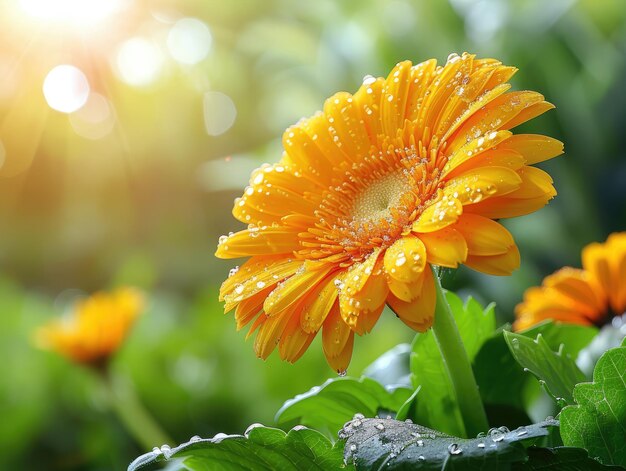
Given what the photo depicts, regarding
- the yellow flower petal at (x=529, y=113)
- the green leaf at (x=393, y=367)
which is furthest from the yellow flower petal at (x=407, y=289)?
the green leaf at (x=393, y=367)

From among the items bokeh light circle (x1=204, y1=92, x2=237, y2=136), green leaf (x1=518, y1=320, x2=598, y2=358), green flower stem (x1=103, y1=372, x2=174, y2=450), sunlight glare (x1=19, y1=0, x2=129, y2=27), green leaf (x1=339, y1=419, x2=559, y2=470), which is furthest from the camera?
bokeh light circle (x1=204, y1=92, x2=237, y2=136)

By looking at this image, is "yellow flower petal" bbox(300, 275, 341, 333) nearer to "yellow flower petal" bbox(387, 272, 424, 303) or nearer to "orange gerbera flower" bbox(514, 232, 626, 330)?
"yellow flower petal" bbox(387, 272, 424, 303)

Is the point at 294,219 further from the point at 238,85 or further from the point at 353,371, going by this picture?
the point at 238,85

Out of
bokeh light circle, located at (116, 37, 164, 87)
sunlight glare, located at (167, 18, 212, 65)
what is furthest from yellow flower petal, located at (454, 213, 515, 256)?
sunlight glare, located at (167, 18, 212, 65)

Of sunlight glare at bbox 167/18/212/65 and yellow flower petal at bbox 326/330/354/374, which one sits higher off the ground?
sunlight glare at bbox 167/18/212/65

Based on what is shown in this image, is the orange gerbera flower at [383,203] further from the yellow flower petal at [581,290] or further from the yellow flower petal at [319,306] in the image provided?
the yellow flower petal at [581,290]

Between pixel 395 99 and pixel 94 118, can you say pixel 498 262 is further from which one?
pixel 94 118

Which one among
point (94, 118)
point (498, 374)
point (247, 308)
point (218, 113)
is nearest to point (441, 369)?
point (498, 374)
